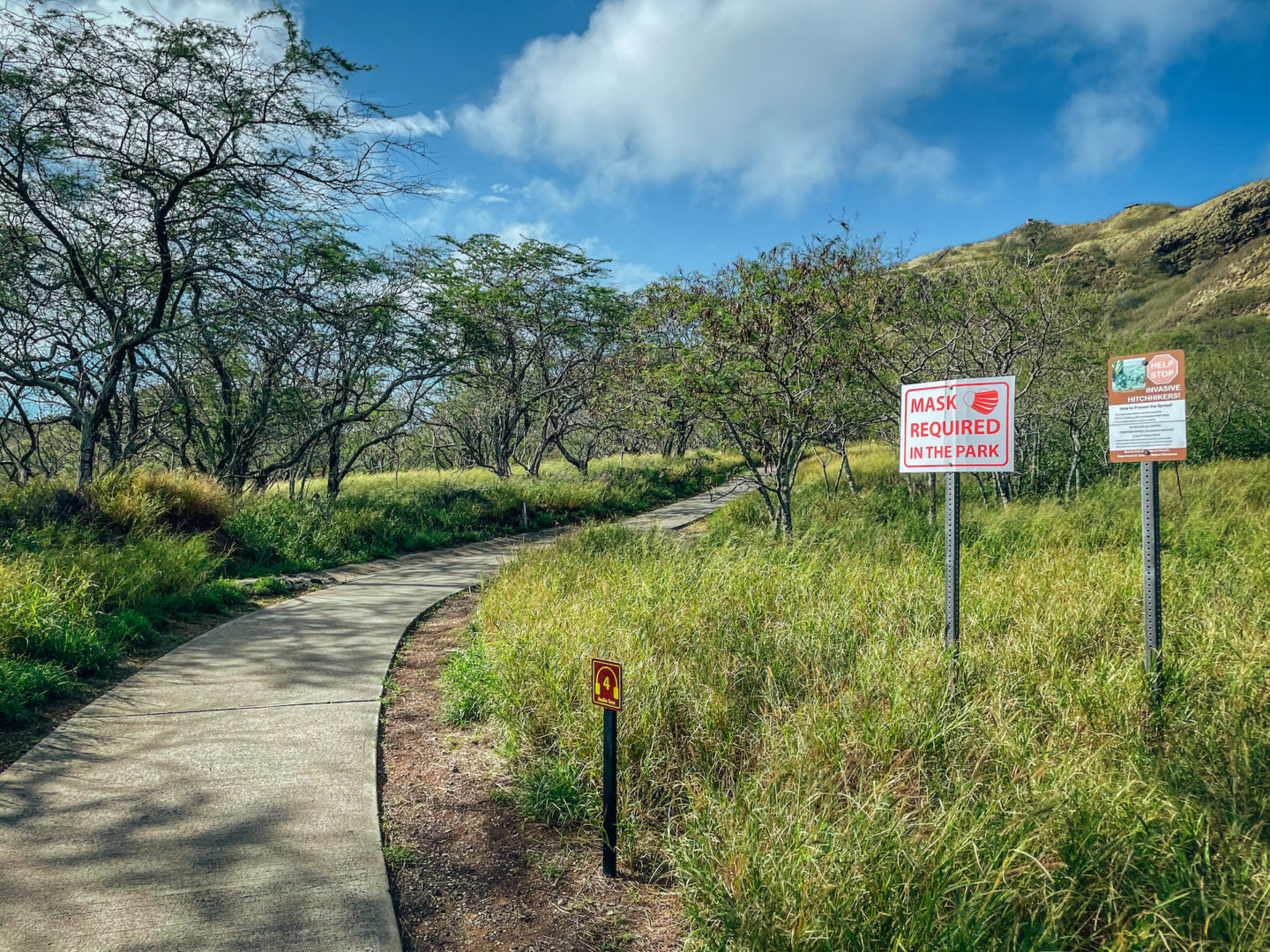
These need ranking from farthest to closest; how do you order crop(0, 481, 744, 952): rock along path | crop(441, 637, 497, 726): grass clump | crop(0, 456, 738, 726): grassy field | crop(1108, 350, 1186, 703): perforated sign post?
crop(0, 456, 738, 726): grassy field
crop(441, 637, 497, 726): grass clump
crop(1108, 350, 1186, 703): perforated sign post
crop(0, 481, 744, 952): rock along path

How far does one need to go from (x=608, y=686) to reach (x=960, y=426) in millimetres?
2949

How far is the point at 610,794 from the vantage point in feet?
9.99

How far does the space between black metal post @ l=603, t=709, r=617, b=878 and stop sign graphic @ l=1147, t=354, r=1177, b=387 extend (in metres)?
3.77

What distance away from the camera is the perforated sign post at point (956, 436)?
171 inches

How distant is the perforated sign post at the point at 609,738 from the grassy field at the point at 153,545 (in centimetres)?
398

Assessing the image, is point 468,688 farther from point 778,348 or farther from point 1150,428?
point 778,348

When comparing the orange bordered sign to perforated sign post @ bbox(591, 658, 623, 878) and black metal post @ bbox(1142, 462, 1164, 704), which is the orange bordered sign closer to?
perforated sign post @ bbox(591, 658, 623, 878)

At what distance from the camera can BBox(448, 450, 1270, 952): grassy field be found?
2.32 metres

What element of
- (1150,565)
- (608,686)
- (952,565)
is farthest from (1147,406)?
(608,686)

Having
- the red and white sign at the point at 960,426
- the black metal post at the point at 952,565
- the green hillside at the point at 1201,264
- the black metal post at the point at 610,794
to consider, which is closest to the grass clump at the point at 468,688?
the black metal post at the point at 610,794

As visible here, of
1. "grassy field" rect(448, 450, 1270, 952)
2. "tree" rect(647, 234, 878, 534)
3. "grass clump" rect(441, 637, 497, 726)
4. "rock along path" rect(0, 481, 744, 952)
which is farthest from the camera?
"tree" rect(647, 234, 878, 534)

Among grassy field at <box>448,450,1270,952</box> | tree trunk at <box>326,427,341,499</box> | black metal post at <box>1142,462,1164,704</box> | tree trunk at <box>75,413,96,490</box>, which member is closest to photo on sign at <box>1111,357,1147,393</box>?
black metal post at <box>1142,462,1164,704</box>

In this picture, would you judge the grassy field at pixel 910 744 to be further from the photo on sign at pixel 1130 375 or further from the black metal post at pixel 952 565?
the photo on sign at pixel 1130 375

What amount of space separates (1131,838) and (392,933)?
A: 274 centimetres
